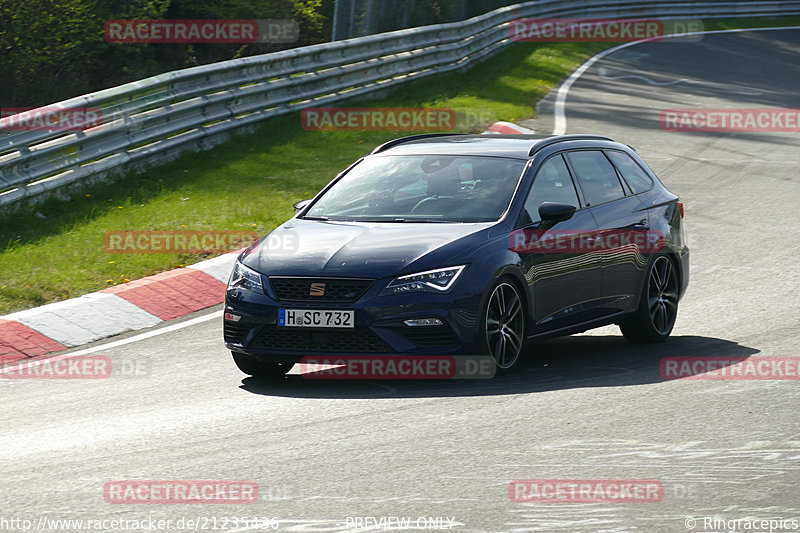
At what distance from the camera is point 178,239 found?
12.0 m

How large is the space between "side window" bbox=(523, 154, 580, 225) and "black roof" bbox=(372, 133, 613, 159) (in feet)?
0.52

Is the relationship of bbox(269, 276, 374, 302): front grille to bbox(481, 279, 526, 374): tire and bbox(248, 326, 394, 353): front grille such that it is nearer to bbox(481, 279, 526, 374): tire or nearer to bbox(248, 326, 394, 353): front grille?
bbox(248, 326, 394, 353): front grille

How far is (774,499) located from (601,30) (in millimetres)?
33478

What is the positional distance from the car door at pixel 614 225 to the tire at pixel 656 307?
0.13 metres

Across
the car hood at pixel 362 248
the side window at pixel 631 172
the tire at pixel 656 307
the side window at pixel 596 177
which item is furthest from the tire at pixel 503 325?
the side window at pixel 631 172

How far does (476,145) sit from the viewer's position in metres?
9.09

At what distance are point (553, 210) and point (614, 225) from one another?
3.33ft

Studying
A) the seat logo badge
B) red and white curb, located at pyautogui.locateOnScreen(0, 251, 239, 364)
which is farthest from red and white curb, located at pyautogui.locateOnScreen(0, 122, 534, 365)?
the seat logo badge

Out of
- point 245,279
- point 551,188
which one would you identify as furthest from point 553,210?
point 245,279

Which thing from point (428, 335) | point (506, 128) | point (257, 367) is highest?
point (428, 335)

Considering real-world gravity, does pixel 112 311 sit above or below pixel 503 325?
below

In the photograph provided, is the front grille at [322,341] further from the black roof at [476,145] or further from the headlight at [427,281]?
the black roof at [476,145]

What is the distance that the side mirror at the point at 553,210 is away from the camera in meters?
8.16

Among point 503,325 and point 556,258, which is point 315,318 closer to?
point 503,325
